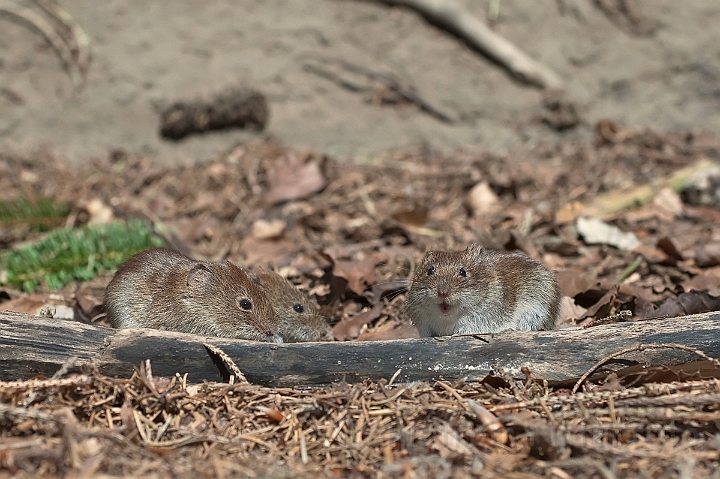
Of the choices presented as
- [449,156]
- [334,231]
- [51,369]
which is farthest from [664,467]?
[449,156]

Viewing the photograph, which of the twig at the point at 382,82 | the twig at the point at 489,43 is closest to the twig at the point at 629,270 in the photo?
the twig at the point at 382,82

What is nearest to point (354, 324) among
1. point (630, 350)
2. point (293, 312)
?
point (293, 312)

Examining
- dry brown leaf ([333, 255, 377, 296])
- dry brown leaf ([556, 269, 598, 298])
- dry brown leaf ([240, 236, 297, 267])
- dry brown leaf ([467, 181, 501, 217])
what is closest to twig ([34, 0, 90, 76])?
dry brown leaf ([240, 236, 297, 267])

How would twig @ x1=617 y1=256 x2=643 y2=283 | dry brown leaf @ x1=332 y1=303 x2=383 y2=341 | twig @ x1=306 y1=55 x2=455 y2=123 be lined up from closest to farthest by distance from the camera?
dry brown leaf @ x1=332 y1=303 x2=383 y2=341
twig @ x1=617 y1=256 x2=643 y2=283
twig @ x1=306 y1=55 x2=455 y2=123

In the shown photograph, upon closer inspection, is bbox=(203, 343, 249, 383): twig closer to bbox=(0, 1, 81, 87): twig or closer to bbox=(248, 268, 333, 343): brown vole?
bbox=(248, 268, 333, 343): brown vole

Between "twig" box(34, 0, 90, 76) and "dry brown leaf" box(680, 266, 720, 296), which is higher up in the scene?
"twig" box(34, 0, 90, 76)

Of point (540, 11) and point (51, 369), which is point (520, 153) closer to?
point (540, 11)

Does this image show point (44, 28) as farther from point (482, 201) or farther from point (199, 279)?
point (199, 279)

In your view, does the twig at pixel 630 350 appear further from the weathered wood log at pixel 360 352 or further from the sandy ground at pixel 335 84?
the sandy ground at pixel 335 84
